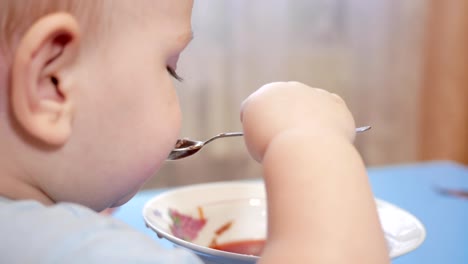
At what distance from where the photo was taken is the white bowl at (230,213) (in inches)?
25.8

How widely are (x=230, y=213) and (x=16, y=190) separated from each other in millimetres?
314

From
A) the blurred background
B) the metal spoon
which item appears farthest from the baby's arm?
the blurred background

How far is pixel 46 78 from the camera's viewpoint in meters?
0.46

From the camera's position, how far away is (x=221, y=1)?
1685 mm

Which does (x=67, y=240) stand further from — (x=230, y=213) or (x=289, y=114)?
(x=230, y=213)

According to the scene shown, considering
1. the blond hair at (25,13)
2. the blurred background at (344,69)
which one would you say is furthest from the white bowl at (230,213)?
the blurred background at (344,69)

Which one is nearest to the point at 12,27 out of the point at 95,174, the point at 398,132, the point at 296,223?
the point at 95,174

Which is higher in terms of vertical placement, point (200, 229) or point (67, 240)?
point (67, 240)

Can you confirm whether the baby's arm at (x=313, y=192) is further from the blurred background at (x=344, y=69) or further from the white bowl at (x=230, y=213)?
the blurred background at (x=344, y=69)

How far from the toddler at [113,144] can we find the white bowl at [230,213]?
145 mm

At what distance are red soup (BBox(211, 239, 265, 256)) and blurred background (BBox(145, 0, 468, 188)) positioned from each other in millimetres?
958

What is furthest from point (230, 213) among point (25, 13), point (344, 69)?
point (344, 69)

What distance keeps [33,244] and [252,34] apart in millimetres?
1362

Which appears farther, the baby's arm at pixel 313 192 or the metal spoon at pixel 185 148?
the metal spoon at pixel 185 148
